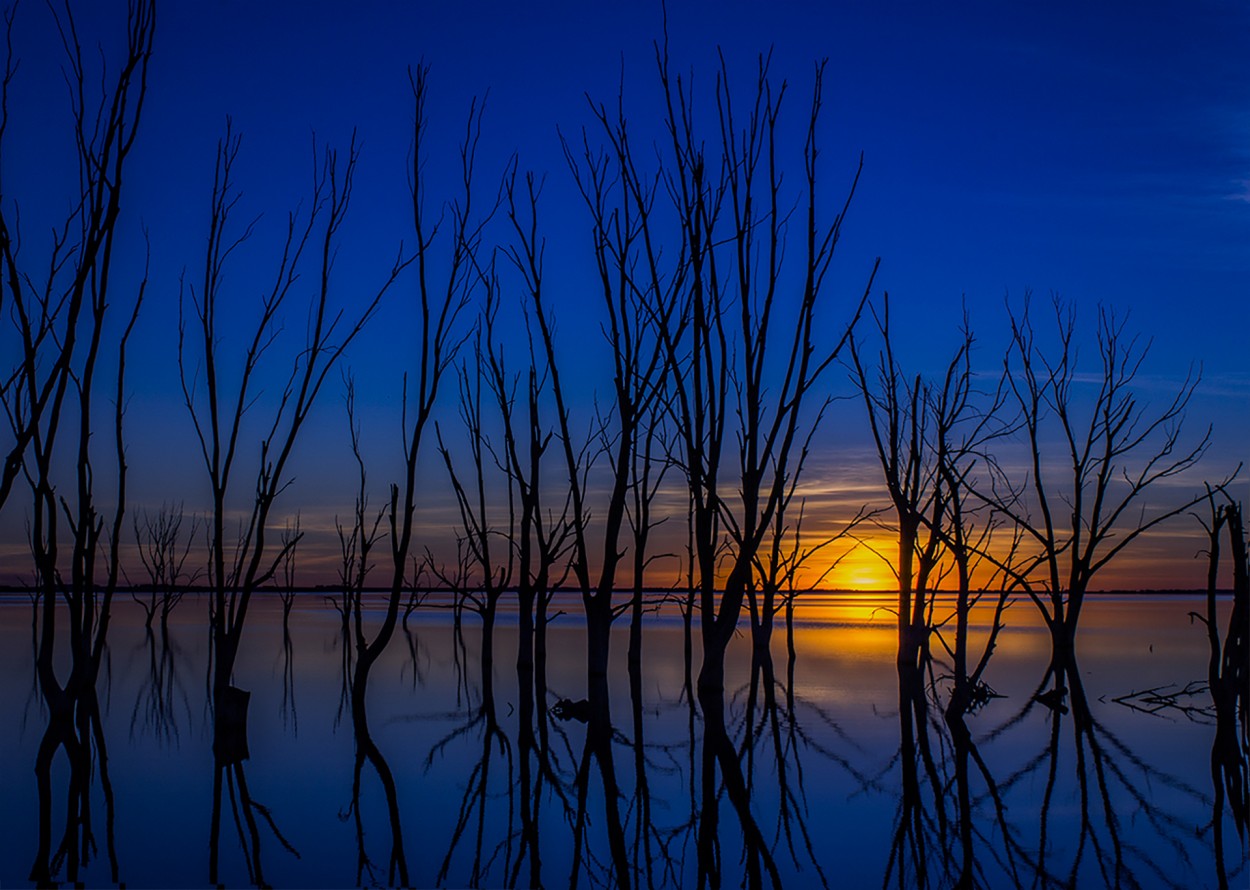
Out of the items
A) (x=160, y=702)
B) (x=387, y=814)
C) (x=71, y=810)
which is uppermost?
(x=71, y=810)

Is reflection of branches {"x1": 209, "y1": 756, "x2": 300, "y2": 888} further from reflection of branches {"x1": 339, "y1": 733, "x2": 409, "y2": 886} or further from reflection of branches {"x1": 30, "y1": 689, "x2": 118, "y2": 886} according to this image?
reflection of branches {"x1": 30, "y1": 689, "x2": 118, "y2": 886}

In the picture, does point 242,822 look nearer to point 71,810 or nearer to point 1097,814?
point 71,810

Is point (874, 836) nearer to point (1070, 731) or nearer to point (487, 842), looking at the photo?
point (487, 842)

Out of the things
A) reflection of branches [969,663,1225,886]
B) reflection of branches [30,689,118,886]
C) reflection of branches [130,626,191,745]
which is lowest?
reflection of branches [130,626,191,745]

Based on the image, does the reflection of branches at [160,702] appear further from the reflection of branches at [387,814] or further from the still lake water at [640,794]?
the reflection of branches at [387,814]

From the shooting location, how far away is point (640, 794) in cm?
866

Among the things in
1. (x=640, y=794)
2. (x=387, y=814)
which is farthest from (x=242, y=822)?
(x=640, y=794)

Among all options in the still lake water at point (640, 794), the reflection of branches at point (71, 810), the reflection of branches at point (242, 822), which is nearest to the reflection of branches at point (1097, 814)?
the still lake water at point (640, 794)

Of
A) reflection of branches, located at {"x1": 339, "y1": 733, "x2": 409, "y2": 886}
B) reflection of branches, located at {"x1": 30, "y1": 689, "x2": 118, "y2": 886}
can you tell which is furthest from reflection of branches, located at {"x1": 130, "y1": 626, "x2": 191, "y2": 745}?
reflection of branches, located at {"x1": 30, "y1": 689, "x2": 118, "y2": 886}

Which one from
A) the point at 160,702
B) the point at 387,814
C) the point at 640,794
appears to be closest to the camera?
the point at 387,814

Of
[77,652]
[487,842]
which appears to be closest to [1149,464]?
[487,842]

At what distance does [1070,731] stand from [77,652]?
404 inches

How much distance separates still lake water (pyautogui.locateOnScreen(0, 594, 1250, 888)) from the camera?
6414mm

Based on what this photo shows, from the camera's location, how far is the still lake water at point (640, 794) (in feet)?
21.0
